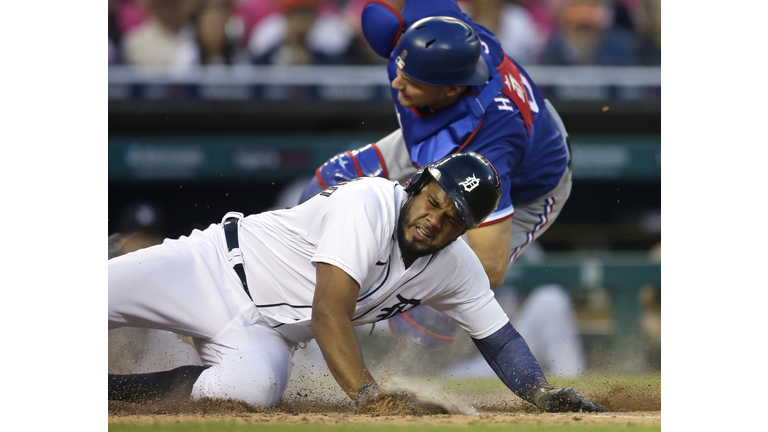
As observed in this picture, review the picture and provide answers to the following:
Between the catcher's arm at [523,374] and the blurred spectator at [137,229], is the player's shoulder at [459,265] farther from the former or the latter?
the blurred spectator at [137,229]

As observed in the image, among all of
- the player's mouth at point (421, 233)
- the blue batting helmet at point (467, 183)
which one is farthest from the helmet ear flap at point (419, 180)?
the player's mouth at point (421, 233)

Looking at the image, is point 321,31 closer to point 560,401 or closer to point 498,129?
point 498,129

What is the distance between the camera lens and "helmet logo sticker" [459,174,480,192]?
110 inches

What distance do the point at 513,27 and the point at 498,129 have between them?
3.85m

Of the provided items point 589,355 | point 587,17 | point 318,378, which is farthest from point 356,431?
point 587,17

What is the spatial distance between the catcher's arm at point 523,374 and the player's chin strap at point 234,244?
42.2 inches

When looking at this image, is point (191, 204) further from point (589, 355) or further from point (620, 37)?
point (620, 37)

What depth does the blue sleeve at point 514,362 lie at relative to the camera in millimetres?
3146

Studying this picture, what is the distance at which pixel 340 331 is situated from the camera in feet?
8.87

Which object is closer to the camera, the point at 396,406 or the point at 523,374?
the point at 396,406

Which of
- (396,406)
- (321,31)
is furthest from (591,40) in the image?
(396,406)

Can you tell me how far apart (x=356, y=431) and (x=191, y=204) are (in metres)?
2.11

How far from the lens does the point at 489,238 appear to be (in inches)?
148

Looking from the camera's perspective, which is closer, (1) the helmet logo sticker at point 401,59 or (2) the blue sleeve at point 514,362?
(2) the blue sleeve at point 514,362
